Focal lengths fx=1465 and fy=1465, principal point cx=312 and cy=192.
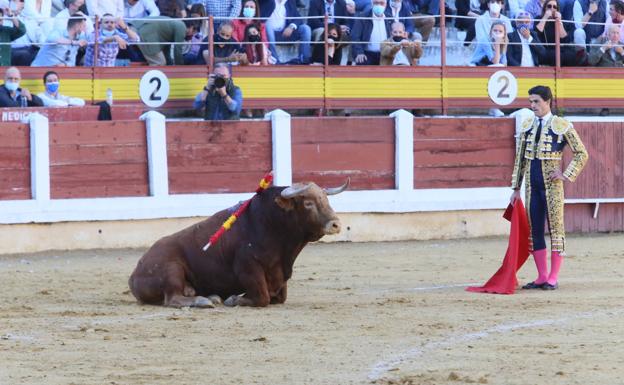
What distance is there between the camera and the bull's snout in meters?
8.58

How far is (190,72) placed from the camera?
14453 millimetres

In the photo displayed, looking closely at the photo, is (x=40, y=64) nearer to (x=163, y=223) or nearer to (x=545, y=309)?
(x=163, y=223)

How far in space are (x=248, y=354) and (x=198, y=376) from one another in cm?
65

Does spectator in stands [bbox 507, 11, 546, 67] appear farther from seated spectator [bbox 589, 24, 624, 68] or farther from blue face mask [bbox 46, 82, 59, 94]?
blue face mask [bbox 46, 82, 59, 94]

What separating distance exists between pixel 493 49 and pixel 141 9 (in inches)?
152

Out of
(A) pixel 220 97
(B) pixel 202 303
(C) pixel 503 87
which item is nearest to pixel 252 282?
(B) pixel 202 303

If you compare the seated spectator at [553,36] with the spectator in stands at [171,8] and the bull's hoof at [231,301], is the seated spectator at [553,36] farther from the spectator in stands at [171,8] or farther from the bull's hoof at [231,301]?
the bull's hoof at [231,301]

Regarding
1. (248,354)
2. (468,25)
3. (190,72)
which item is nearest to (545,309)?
(248,354)

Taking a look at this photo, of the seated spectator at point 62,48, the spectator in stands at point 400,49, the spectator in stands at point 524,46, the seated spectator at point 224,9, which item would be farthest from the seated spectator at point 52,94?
the spectator in stands at point 524,46

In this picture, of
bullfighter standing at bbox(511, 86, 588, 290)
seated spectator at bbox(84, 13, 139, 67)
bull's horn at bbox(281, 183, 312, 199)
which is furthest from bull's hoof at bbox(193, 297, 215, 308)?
seated spectator at bbox(84, 13, 139, 67)

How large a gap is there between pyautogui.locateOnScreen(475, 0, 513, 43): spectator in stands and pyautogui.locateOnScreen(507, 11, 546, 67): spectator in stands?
12 centimetres

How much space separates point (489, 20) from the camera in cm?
1552

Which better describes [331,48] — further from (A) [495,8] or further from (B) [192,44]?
(A) [495,8]

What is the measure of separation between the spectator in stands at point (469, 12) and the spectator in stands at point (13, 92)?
5.07 m
